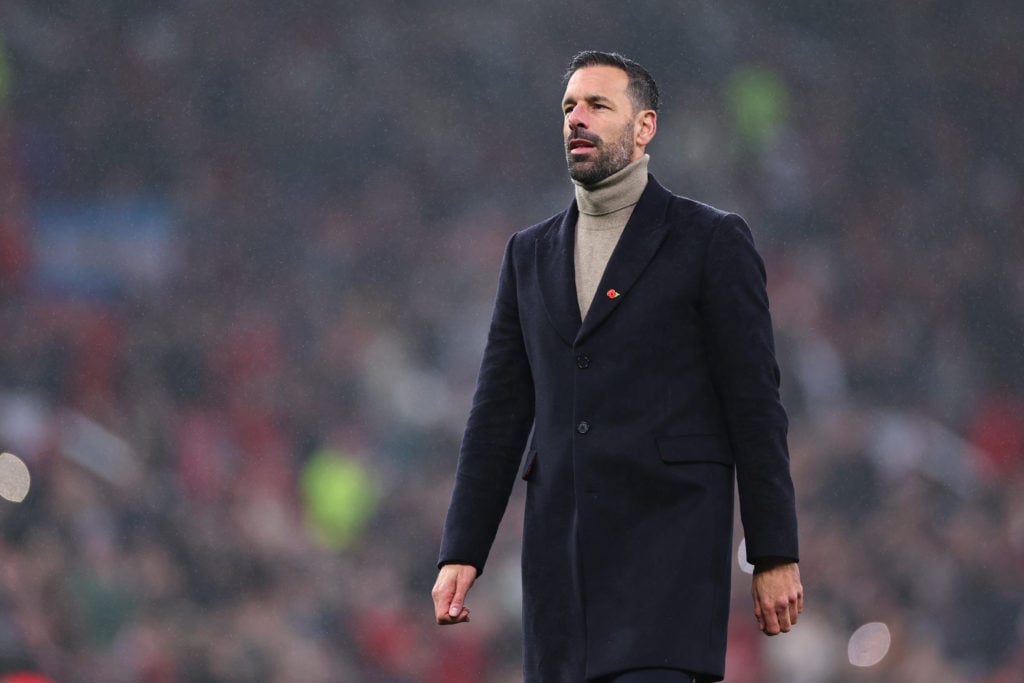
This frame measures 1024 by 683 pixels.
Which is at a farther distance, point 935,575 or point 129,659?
point 935,575

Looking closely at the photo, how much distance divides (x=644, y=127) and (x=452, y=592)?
3.24 ft

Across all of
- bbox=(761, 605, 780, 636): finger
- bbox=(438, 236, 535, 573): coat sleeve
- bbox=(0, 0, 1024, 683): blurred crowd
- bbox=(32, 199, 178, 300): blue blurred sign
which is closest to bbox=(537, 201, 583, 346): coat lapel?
bbox=(438, 236, 535, 573): coat sleeve

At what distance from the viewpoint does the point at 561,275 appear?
10.9ft

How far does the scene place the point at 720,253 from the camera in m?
3.17

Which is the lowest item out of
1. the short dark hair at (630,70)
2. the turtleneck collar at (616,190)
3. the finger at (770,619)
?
the finger at (770,619)

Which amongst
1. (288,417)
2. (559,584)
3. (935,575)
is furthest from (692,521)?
(288,417)

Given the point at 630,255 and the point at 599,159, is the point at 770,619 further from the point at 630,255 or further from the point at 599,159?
the point at 599,159

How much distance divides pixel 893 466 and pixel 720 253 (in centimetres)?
648

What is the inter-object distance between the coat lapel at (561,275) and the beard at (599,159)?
157 millimetres

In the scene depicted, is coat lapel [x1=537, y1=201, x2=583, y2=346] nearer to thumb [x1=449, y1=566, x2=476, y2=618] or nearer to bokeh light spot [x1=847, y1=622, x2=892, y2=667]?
thumb [x1=449, y1=566, x2=476, y2=618]

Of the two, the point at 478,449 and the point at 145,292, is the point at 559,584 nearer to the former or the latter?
the point at 478,449

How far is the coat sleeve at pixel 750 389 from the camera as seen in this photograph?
3.05 m

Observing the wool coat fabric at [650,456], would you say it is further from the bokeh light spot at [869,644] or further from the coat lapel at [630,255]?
the bokeh light spot at [869,644]

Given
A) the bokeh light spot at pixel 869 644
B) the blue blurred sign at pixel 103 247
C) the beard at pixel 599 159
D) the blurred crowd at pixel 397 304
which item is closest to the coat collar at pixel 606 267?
the beard at pixel 599 159
